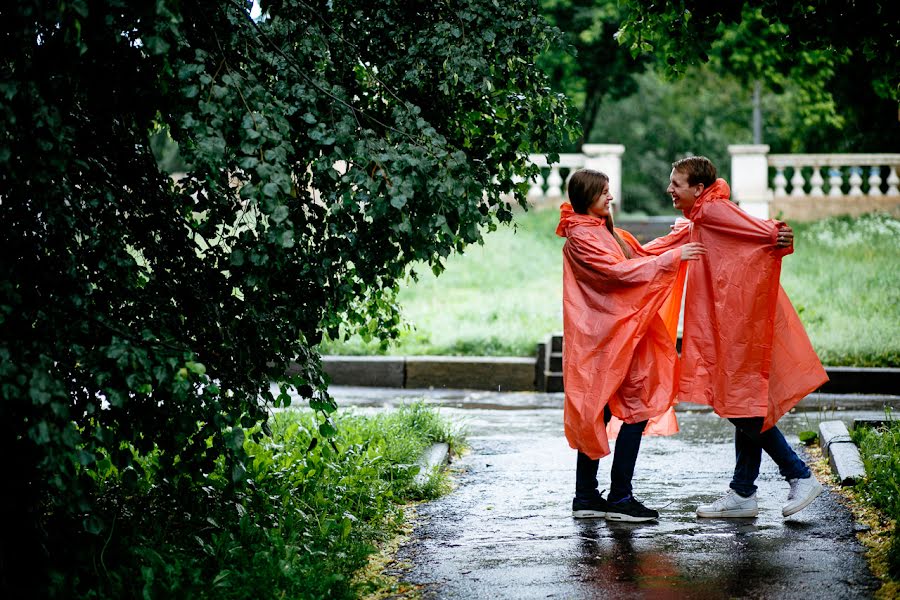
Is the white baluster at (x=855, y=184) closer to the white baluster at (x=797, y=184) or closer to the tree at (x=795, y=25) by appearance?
the white baluster at (x=797, y=184)

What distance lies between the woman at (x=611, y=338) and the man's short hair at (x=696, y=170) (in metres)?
0.39

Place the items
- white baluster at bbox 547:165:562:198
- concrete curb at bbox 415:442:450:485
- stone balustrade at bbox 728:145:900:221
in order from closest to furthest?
concrete curb at bbox 415:442:450:485, stone balustrade at bbox 728:145:900:221, white baluster at bbox 547:165:562:198

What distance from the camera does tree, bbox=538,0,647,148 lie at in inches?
1073

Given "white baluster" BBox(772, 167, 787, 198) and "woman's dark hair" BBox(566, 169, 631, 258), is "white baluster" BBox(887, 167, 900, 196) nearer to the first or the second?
"white baluster" BBox(772, 167, 787, 198)

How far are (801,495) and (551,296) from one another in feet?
30.0

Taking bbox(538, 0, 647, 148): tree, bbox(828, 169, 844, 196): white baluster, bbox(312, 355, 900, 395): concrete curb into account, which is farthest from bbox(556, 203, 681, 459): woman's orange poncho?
bbox(538, 0, 647, 148): tree

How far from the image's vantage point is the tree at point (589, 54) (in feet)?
89.4

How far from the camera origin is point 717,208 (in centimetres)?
546

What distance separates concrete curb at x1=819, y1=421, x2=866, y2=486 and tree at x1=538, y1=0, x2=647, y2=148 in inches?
768

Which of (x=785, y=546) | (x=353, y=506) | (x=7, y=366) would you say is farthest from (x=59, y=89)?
(x=785, y=546)

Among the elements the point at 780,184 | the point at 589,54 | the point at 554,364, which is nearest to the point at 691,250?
the point at 554,364

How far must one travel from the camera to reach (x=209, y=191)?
14.8 feet

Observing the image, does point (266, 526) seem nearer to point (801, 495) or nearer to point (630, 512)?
point (630, 512)

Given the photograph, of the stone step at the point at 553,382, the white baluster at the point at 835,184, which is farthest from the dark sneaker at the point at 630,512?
the white baluster at the point at 835,184
